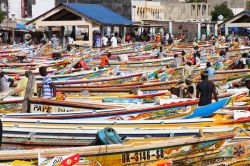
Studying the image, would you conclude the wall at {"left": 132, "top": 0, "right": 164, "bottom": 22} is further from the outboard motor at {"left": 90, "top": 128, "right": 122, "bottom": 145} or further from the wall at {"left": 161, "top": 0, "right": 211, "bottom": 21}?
the outboard motor at {"left": 90, "top": 128, "right": 122, "bottom": 145}

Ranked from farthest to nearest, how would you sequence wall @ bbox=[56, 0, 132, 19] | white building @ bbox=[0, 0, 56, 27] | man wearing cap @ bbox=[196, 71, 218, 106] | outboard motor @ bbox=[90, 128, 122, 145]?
white building @ bbox=[0, 0, 56, 27], wall @ bbox=[56, 0, 132, 19], man wearing cap @ bbox=[196, 71, 218, 106], outboard motor @ bbox=[90, 128, 122, 145]

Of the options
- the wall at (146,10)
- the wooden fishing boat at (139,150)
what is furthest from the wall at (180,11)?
the wooden fishing boat at (139,150)

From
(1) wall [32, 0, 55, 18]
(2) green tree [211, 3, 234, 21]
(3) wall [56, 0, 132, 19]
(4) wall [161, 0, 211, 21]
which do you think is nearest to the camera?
(3) wall [56, 0, 132, 19]

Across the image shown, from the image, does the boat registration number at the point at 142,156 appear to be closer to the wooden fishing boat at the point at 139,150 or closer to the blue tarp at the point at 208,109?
the wooden fishing boat at the point at 139,150

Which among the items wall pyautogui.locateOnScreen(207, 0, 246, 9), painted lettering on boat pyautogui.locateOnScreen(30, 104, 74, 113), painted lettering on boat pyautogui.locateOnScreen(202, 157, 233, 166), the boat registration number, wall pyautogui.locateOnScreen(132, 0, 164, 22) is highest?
wall pyautogui.locateOnScreen(207, 0, 246, 9)

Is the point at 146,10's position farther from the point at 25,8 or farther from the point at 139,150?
the point at 139,150

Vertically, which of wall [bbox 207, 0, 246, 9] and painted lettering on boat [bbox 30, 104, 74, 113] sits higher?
wall [bbox 207, 0, 246, 9]

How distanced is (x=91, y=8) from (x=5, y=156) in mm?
35627

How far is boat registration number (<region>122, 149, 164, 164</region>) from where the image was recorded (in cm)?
1044

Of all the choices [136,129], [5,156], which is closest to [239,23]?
[136,129]

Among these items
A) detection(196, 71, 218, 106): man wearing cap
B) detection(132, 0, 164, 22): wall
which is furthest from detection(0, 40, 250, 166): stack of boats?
detection(132, 0, 164, 22): wall

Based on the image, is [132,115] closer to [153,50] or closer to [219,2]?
[153,50]

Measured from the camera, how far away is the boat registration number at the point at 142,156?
10438 millimetres

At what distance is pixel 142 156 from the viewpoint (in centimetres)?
1057
